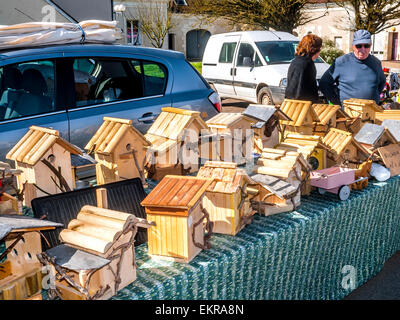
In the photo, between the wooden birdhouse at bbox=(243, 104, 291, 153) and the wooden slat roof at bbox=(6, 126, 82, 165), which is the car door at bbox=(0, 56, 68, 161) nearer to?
the wooden slat roof at bbox=(6, 126, 82, 165)

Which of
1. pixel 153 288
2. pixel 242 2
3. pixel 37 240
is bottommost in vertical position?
pixel 153 288

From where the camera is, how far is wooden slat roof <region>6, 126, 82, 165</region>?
253 centimetres

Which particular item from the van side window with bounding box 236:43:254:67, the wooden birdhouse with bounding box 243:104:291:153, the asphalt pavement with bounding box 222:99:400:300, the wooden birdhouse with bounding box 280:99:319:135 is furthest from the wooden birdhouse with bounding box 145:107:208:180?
the van side window with bounding box 236:43:254:67

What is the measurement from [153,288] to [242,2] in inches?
846

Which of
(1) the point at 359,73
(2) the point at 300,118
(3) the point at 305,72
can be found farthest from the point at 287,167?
(1) the point at 359,73

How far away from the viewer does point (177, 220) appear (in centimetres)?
207

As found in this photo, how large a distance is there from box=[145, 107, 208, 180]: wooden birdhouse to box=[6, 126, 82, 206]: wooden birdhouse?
591 mm

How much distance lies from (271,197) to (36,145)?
1.37 metres

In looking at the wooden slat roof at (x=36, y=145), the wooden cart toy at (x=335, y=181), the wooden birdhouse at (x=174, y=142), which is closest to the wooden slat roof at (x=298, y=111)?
the wooden cart toy at (x=335, y=181)

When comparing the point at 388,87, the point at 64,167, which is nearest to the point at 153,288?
the point at 64,167

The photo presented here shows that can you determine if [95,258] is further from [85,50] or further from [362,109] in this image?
[362,109]

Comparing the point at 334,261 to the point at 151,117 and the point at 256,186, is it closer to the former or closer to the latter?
the point at 256,186

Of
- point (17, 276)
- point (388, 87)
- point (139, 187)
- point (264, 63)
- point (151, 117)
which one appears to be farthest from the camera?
point (264, 63)
